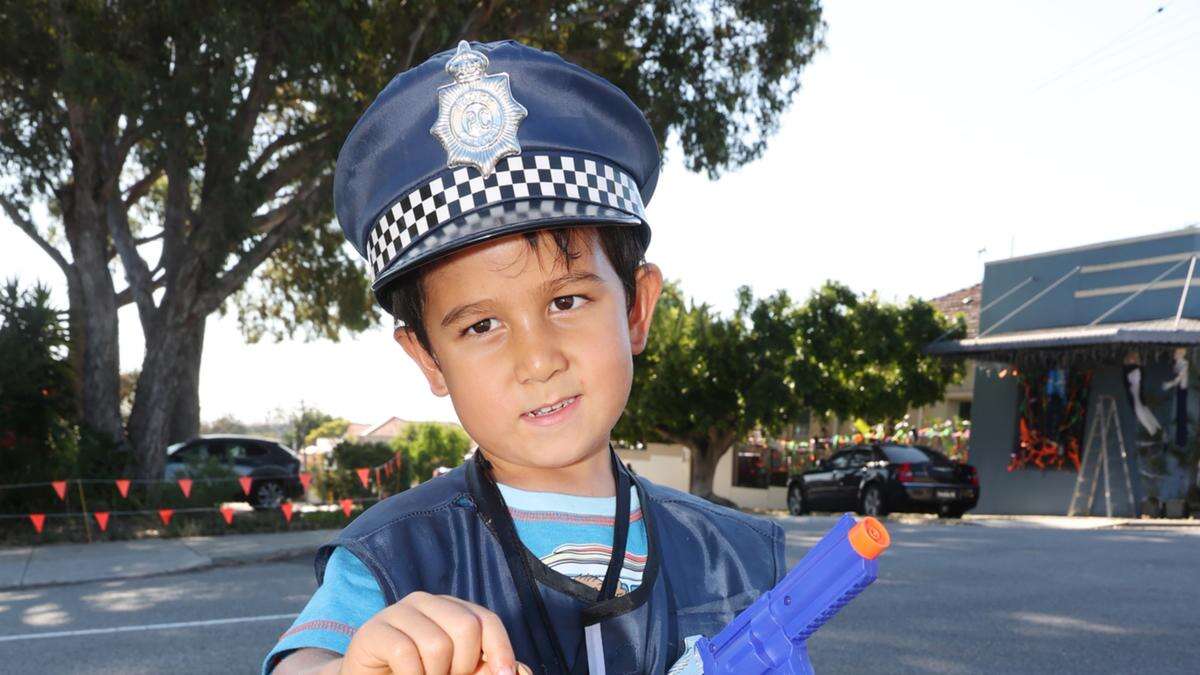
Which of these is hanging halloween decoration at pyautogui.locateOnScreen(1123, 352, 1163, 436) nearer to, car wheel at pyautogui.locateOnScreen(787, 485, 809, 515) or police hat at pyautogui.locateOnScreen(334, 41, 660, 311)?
car wheel at pyautogui.locateOnScreen(787, 485, 809, 515)

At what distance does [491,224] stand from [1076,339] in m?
19.4

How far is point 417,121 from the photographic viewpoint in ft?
4.93

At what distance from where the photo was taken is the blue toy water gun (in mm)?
1090

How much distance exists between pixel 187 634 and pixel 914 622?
462 cm

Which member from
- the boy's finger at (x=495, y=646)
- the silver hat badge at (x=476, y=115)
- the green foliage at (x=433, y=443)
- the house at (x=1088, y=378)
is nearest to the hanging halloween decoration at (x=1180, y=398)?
the house at (x=1088, y=378)

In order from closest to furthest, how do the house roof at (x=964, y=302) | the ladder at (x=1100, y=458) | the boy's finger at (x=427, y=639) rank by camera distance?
the boy's finger at (x=427, y=639) < the ladder at (x=1100, y=458) < the house roof at (x=964, y=302)

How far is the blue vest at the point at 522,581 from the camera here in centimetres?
151

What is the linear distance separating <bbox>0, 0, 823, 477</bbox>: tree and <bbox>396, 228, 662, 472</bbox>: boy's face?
11.8m

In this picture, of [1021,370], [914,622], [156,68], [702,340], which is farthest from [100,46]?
[1021,370]

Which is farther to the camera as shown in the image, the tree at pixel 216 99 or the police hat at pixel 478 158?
the tree at pixel 216 99

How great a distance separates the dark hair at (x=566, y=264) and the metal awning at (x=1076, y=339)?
18.3 metres

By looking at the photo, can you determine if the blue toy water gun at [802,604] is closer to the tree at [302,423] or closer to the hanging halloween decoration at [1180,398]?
the hanging halloween decoration at [1180,398]

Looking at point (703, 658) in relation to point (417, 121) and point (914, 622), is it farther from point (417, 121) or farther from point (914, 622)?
point (914, 622)

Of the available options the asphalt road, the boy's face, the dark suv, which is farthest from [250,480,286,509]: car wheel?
the boy's face
